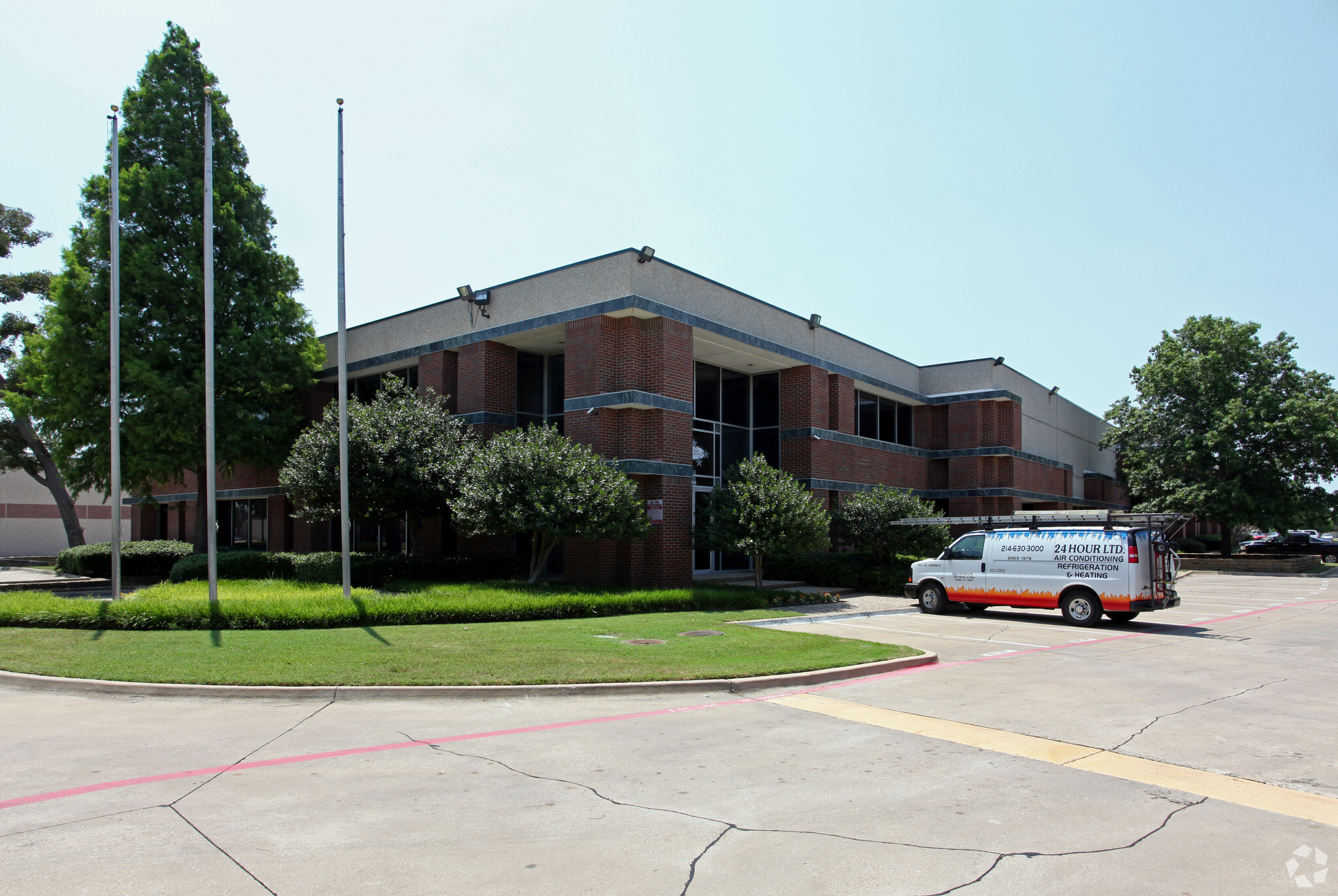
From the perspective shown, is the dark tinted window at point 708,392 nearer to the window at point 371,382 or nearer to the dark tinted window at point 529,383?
the dark tinted window at point 529,383

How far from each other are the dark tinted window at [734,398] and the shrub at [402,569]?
9018 mm

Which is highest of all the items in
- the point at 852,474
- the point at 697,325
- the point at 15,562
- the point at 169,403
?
the point at 697,325

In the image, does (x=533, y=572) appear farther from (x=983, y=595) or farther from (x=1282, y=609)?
(x=1282, y=609)

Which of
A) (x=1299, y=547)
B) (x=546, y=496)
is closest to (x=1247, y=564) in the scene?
(x=1299, y=547)

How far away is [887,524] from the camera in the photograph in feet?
82.6

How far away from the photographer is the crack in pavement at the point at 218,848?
14.3 ft

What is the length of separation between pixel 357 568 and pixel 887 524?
48.5 ft

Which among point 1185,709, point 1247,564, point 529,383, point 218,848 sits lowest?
point 1247,564

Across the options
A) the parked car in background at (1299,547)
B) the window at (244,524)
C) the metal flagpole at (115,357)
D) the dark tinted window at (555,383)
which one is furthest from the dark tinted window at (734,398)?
the parked car in background at (1299,547)

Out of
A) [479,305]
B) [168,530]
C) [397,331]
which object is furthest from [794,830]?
[168,530]

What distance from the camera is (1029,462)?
124 feet

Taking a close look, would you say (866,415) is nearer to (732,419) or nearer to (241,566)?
(732,419)

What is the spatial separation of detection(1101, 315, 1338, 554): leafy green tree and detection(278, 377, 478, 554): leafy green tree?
35.6 metres

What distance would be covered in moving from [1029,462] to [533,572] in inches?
1037
